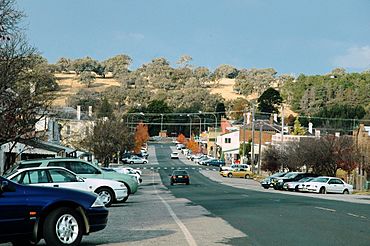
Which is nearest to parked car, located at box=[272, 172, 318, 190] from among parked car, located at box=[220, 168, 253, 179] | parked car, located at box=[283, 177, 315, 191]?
parked car, located at box=[283, 177, 315, 191]

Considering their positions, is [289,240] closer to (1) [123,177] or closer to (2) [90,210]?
(2) [90,210]

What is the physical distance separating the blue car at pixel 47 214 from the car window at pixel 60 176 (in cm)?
627

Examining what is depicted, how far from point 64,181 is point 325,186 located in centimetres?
3130

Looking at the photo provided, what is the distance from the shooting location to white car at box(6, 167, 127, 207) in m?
17.4

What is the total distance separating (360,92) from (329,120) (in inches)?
918

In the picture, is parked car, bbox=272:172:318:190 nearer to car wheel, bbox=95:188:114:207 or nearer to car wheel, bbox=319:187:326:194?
car wheel, bbox=319:187:326:194

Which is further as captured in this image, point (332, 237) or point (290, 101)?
point (290, 101)

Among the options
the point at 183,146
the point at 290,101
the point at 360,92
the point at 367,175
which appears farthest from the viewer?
the point at 290,101

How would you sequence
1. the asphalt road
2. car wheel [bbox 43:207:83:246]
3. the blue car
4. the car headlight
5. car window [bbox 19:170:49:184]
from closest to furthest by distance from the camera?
the blue car, car wheel [bbox 43:207:83:246], the car headlight, the asphalt road, car window [bbox 19:170:49:184]

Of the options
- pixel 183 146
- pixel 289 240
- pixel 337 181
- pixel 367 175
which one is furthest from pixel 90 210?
pixel 183 146

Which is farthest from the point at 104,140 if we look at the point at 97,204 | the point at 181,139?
the point at 181,139

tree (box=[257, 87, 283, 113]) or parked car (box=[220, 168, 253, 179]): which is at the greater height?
tree (box=[257, 87, 283, 113])

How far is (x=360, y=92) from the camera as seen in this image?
13838 cm

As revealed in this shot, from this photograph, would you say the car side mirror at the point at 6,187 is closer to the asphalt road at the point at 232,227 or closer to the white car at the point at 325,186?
the asphalt road at the point at 232,227
